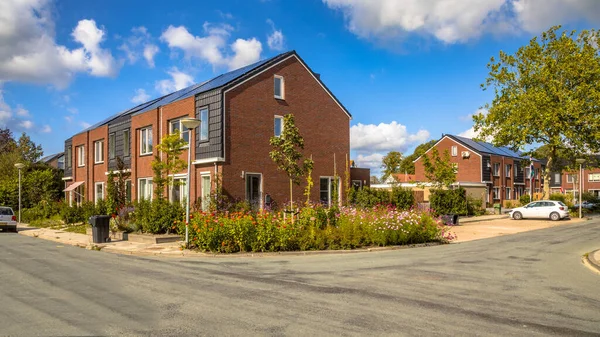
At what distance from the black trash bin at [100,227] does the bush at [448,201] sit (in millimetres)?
20779

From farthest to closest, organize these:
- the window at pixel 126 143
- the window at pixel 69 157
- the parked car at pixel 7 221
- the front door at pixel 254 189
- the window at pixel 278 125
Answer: the window at pixel 69 157, the window at pixel 126 143, the parked car at pixel 7 221, the window at pixel 278 125, the front door at pixel 254 189

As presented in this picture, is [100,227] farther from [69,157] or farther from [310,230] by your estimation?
[69,157]

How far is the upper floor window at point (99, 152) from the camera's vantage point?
34531mm

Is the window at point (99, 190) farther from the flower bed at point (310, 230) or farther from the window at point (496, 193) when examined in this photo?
the window at point (496, 193)

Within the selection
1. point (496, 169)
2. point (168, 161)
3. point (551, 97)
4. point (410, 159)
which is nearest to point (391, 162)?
point (410, 159)

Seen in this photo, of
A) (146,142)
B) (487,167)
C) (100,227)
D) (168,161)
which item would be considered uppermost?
(146,142)

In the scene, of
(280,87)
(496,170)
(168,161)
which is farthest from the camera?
(496,170)

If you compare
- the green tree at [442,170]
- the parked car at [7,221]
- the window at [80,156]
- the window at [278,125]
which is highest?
the window at [278,125]

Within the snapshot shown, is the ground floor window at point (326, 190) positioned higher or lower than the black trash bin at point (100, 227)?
higher

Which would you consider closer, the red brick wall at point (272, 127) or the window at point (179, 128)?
the red brick wall at point (272, 127)

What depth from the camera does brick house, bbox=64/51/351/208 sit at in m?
22.9

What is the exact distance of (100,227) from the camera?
59.9ft

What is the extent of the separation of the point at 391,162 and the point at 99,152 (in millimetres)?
50569

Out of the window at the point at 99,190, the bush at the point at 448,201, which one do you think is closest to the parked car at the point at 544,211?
the bush at the point at 448,201
